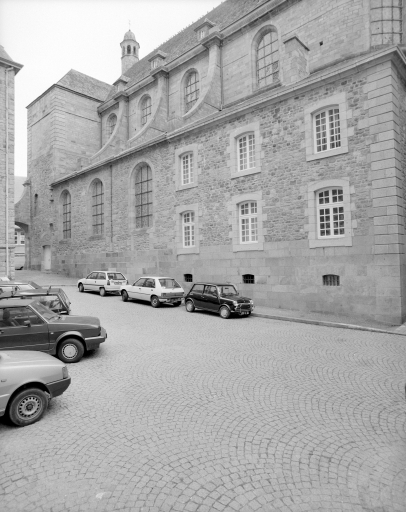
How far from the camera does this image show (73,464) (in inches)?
150

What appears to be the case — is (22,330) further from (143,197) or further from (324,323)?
(143,197)

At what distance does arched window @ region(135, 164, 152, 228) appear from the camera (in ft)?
73.0

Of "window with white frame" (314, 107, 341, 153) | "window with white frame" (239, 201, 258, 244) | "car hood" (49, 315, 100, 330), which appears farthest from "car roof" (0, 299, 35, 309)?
"window with white frame" (314, 107, 341, 153)

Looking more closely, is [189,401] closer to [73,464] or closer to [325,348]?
[73,464]

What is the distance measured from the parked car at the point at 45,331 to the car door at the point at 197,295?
6.62 metres

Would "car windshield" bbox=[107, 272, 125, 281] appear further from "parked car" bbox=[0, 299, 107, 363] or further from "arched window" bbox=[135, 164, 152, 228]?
"parked car" bbox=[0, 299, 107, 363]

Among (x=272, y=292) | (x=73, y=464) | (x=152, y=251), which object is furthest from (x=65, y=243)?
(x=73, y=464)

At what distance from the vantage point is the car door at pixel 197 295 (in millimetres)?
14266

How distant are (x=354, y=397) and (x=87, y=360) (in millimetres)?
5437

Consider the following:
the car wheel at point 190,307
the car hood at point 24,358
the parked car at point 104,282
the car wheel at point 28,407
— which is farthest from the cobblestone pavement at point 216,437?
the parked car at point 104,282

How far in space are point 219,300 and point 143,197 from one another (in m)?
11.6

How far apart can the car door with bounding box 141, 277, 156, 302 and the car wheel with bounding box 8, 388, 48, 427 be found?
1109 centimetres

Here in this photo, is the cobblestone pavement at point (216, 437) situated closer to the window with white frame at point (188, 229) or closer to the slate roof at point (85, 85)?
the window with white frame at point (188, 229)

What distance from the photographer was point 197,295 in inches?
567
